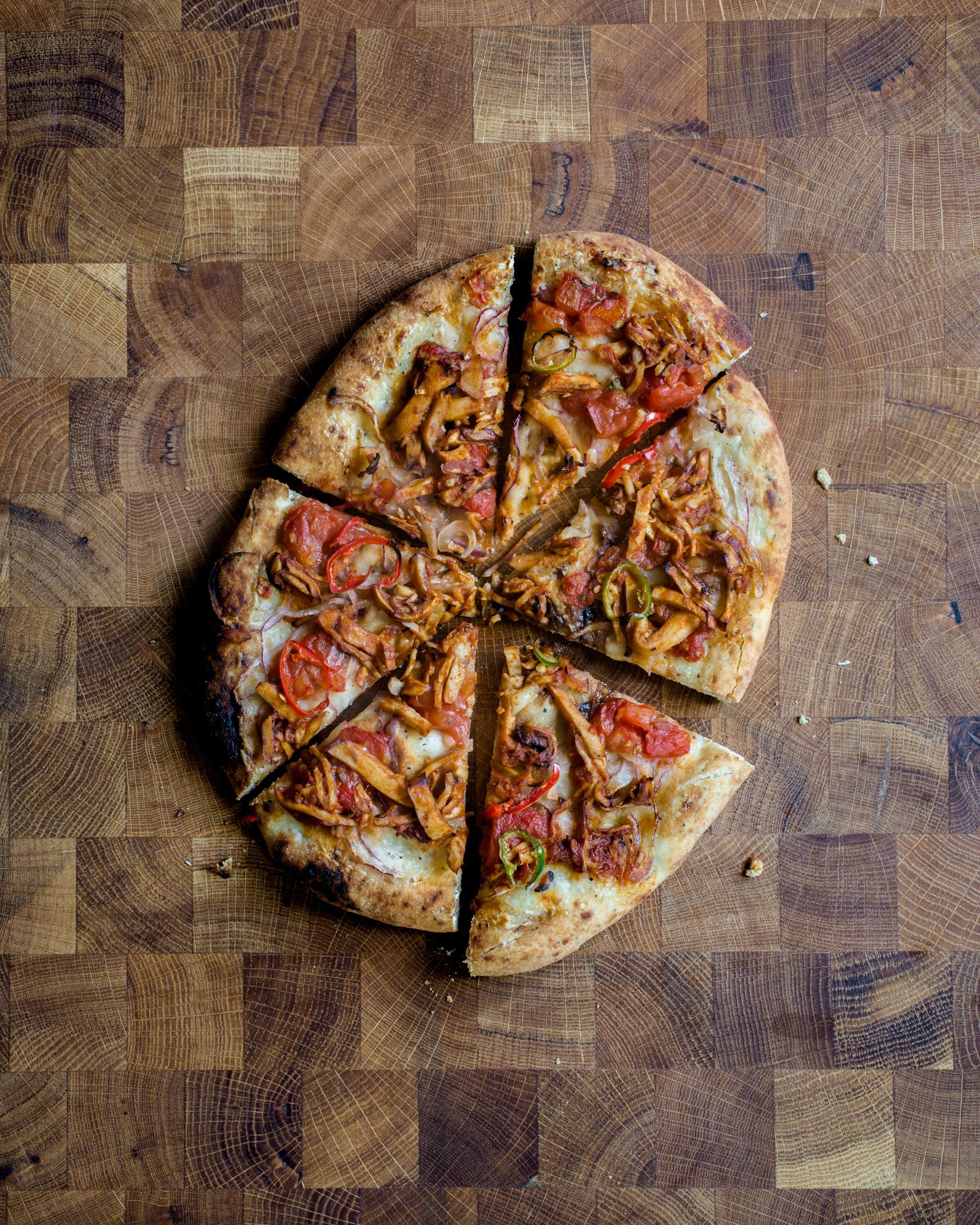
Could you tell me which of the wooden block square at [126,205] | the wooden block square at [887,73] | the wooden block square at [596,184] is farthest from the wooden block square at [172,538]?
the wooden block square at [887,73]

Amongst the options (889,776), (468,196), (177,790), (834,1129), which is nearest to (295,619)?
(177,790)

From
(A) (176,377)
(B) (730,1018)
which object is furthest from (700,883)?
(A) (176,377)

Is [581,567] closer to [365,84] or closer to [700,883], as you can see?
[700,883]

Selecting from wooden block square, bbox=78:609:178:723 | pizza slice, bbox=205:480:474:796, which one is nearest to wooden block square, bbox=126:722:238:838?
wooden block square, bbox=78:609:178:723

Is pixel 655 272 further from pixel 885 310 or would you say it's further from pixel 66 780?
pixel 66 780

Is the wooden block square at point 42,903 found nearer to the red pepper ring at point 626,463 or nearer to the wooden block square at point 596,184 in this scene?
the red pepper ring at point 626,463
